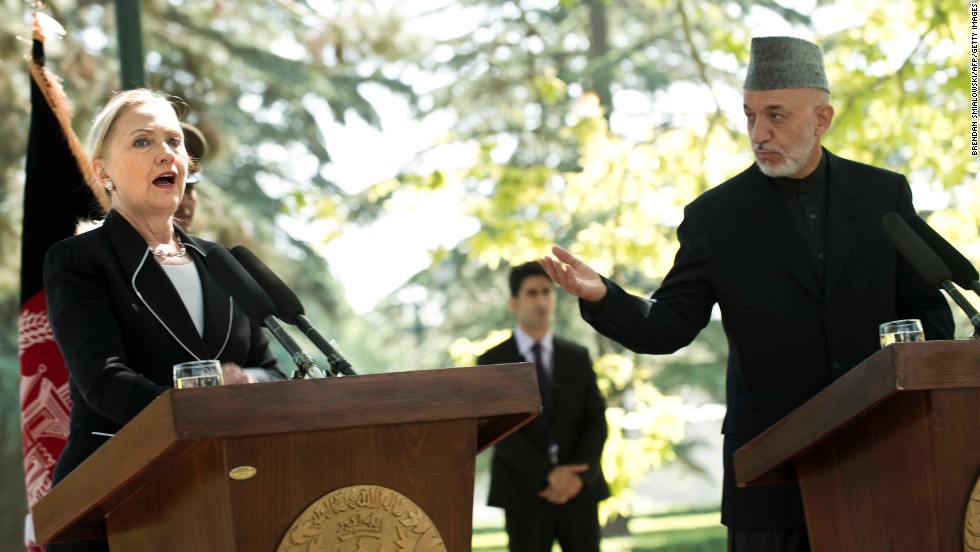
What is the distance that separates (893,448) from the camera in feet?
9.80

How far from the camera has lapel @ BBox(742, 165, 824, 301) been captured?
380cm

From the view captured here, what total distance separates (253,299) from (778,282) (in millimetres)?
1684

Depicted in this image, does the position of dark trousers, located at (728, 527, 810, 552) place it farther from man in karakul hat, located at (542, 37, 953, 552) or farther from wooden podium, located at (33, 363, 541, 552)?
wooden podium, located at (33, 363, 541, 552)

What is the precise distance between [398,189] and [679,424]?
9.40 ft

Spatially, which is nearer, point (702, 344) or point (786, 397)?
point (786, 397)

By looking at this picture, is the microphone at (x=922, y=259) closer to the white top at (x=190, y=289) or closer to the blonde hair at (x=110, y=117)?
the white top at (x=190, y=289)

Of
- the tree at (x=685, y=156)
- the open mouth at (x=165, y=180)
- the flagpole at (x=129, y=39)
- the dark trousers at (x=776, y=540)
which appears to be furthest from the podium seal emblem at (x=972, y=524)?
the tree at (x=685, y=156)

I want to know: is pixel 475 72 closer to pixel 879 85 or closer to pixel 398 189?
pixel 398 189

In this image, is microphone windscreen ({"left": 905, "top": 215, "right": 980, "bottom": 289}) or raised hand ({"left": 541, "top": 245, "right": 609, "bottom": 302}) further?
raised hand ({"left": 541, "top": 245, "right": 609, "bottom": 302})

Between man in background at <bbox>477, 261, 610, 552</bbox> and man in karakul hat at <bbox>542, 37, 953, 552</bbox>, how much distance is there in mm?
2872

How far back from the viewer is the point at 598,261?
9.98 m

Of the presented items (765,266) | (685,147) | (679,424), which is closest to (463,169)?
(685,147)

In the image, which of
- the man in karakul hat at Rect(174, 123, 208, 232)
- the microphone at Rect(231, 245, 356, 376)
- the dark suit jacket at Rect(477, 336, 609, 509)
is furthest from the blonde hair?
the dark suit jacket at Rect(477, 336, 609, 509)

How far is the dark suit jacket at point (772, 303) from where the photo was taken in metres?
3.69
